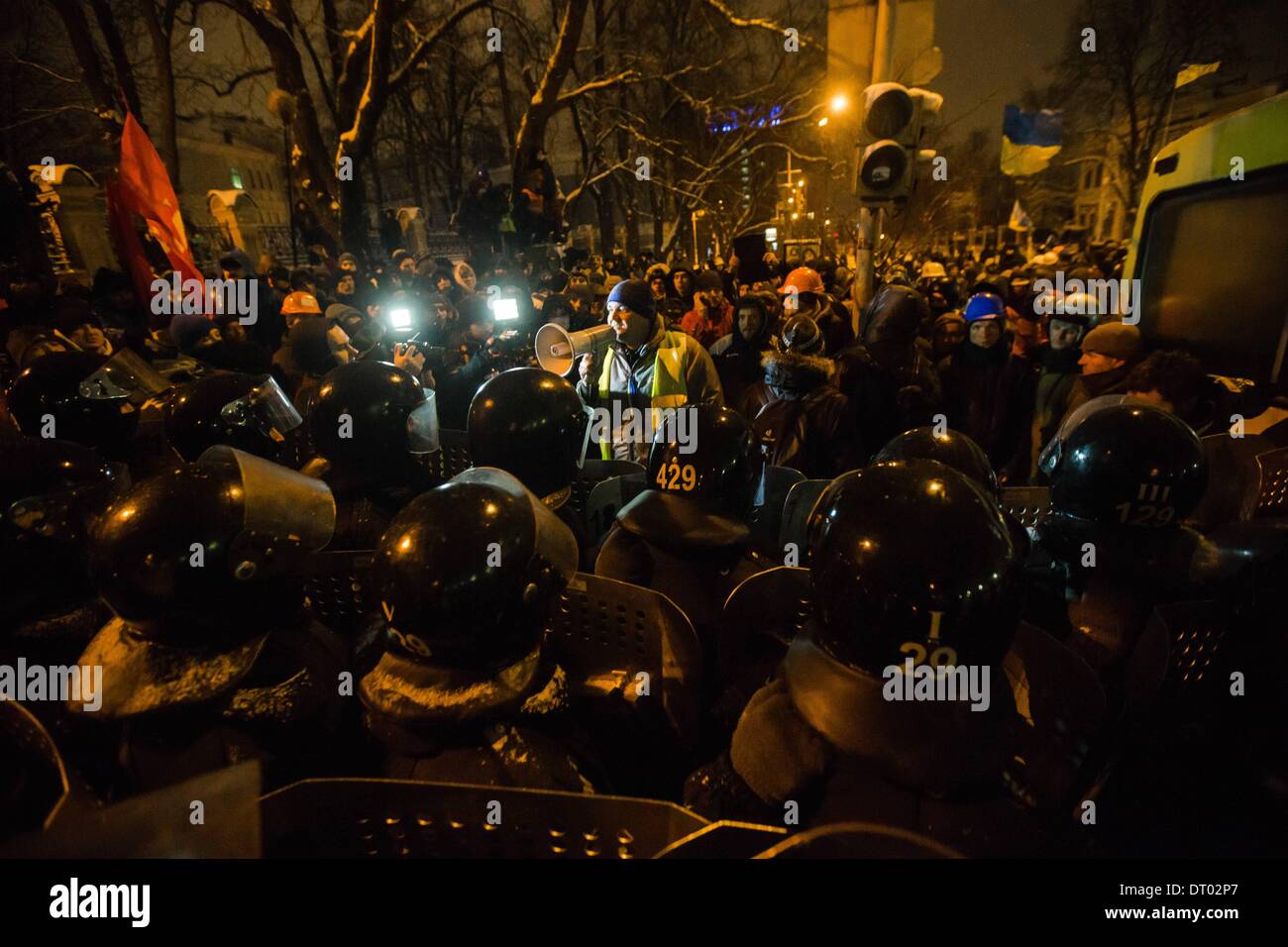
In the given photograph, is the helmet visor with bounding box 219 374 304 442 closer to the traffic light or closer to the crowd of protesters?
the crowd of protesters

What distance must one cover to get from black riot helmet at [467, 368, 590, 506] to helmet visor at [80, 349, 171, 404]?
232 cm

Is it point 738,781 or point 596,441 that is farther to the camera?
point 596,441

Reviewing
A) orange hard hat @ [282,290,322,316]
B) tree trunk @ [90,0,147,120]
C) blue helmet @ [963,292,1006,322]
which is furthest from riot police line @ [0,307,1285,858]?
tree trunk @ [90,0,147,120]

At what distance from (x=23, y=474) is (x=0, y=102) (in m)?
27.3

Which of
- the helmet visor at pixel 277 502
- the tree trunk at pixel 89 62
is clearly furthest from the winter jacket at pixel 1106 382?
the tree trunk at pixel 89 62

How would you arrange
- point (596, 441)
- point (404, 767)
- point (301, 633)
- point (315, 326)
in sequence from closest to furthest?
point (404, 767), point (301, 633), point (596, 441), point (315, 326)

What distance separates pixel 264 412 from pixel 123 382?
1.15m

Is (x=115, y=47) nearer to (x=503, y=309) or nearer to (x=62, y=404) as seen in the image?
(x=503, y=309)

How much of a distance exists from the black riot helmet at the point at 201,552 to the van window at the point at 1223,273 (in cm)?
598

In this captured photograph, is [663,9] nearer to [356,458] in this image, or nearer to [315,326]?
[315,326]

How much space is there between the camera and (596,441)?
4855mm

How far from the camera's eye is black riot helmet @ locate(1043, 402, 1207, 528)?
6.54ft

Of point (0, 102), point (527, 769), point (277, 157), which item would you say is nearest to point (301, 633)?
point (527, 769)

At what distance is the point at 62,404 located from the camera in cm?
341
